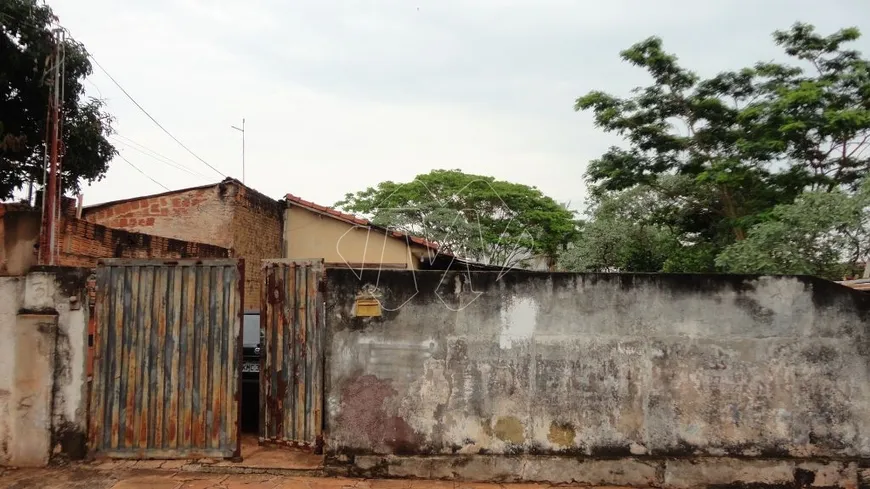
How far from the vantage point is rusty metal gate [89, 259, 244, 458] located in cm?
511

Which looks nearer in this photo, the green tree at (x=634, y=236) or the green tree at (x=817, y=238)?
the green tree at (x=817, y=238)

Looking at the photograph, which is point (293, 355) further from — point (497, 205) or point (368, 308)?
point (497, 205)

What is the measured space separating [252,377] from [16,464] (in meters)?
2.58

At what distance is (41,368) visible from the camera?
16.5ft

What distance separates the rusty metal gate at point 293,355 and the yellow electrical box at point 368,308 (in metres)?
0.48

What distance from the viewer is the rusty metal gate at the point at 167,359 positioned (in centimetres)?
511

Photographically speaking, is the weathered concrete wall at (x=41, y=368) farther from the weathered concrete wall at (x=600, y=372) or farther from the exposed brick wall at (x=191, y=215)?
the exposed brick wall at (x=191, y=215)

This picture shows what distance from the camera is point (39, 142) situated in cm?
1251

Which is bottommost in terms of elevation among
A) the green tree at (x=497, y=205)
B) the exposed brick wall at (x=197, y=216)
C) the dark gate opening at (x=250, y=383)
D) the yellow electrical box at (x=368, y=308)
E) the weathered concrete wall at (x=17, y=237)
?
the dark gate opening at (x=250, y=383)

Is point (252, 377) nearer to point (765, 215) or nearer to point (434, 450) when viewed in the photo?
point (434, 450)

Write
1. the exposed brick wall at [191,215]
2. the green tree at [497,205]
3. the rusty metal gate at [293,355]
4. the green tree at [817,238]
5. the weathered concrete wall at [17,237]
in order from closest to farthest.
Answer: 1. the rusty metal gate at [293,355]
2. the weathered concrete wall at [17,237]
3. the green tree at [817,238]
4. the exposed brick wall at [191,215]
5. the green tree at [497,205]

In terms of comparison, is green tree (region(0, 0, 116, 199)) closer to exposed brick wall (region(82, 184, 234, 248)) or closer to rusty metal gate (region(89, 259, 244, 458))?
exposed brick wall (region(82, 184, 234, 248))

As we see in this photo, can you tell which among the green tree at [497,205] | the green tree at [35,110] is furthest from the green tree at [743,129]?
the green tree at [35,110]

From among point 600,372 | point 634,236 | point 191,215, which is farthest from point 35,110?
point 634,236
